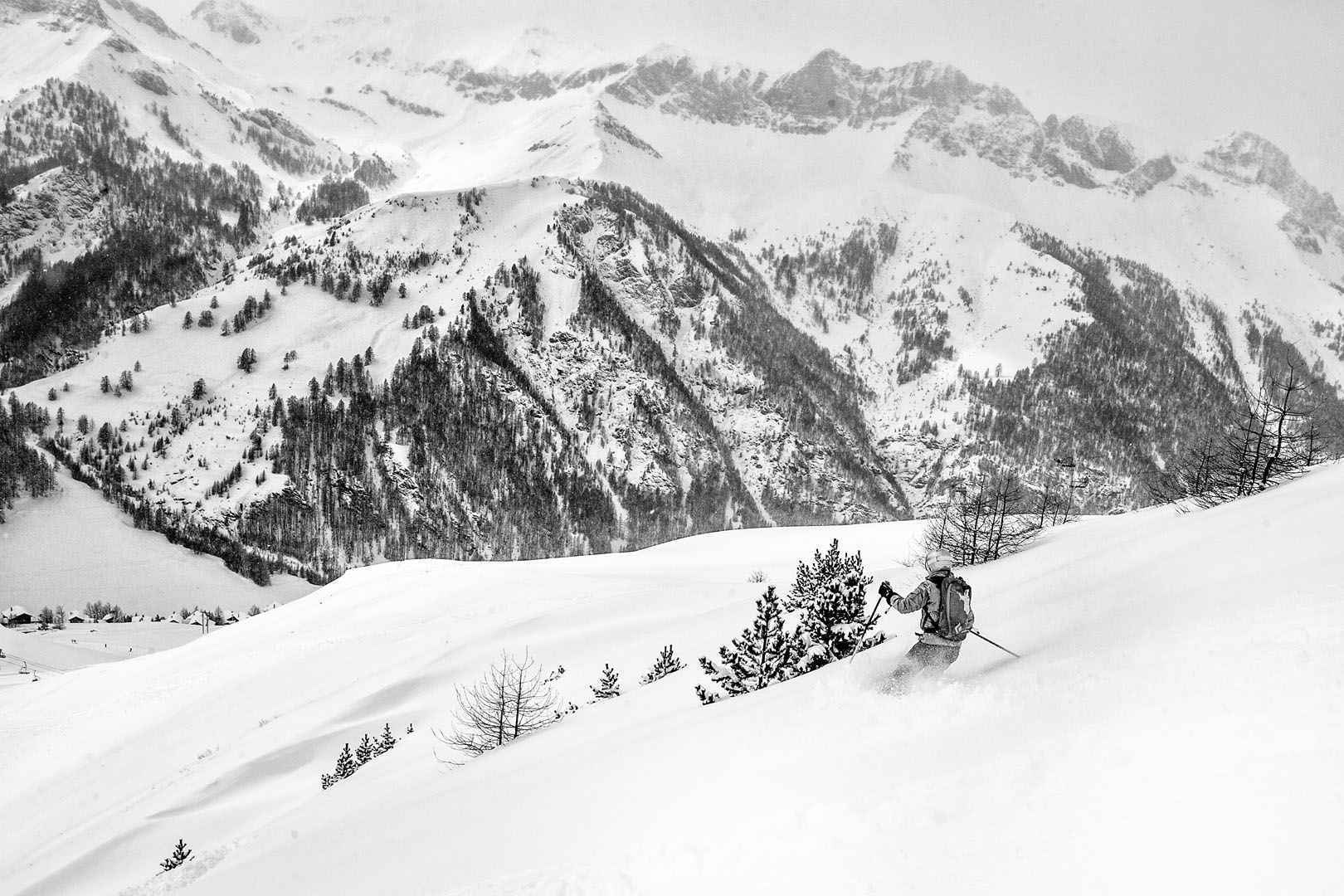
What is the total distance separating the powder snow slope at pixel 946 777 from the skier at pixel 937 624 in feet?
1.31

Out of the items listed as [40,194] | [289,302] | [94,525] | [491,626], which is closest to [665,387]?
[289,302]

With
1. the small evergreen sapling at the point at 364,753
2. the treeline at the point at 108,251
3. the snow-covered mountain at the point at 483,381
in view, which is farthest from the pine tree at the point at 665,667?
the treeline at the point at 108,251

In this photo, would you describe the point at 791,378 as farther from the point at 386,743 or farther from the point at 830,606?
the point at 830,606

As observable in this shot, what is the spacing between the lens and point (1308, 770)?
392 cm

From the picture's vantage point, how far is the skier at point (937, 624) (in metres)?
7.91

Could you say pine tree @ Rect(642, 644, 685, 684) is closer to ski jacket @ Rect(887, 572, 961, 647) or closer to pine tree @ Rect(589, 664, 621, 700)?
pine tree @ Rect(589, 664, 621, 700)

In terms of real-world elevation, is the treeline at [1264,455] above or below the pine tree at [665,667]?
above

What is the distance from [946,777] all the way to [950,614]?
290 centimetres

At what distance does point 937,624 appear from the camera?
7938mm

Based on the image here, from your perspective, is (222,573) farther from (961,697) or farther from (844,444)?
(844,444)

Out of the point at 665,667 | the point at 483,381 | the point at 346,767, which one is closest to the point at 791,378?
the point at 483,381

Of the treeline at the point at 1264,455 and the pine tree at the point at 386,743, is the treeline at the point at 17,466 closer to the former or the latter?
the pine tree at the point at 386,743

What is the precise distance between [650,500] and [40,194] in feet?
594

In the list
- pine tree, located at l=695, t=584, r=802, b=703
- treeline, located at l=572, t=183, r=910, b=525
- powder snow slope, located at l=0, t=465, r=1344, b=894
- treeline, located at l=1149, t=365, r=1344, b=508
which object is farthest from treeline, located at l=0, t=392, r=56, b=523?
treeline, located at l=1149, t=365, r=1344, b=508
